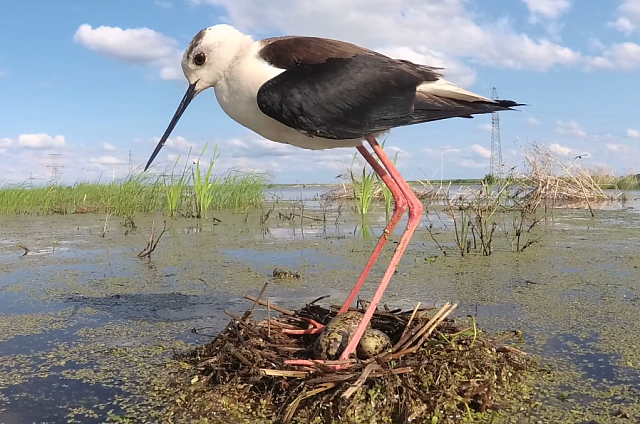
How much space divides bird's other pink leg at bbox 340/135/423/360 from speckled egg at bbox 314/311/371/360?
49 mm

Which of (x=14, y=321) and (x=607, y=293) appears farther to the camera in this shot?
(x=607, y=293)

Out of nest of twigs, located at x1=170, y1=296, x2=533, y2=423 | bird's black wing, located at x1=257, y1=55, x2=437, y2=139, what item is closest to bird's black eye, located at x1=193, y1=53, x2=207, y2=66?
bird's black wing, located at x1=257, y1=55, x2=437, y2=139

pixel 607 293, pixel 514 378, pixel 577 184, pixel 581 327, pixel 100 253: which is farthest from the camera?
pixel 577 184

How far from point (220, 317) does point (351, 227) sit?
4642 millimetres

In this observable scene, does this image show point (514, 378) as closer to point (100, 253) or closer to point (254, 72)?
point (254, 72)

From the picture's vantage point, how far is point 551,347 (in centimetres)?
265

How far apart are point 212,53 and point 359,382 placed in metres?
1.64

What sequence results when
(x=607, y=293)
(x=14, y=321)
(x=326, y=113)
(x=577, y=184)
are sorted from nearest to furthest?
(x=326, y=113) < (x=14, y=321) < (x=607, y=293) < (x=577, y=184)

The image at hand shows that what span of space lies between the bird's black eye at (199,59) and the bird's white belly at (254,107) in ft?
0.44

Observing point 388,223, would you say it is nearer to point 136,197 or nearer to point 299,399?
point 299,399

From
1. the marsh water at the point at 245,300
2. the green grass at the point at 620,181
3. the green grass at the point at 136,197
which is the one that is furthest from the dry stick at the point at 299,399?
the green grass at the point at 620,181

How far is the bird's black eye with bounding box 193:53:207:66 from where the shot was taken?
105 inches

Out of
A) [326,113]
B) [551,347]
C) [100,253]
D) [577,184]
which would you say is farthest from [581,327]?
[577,184]

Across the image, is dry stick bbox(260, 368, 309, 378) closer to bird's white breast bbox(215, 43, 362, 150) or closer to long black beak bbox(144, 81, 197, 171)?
bird's white breast bbox(215, 43, 362, 150)
